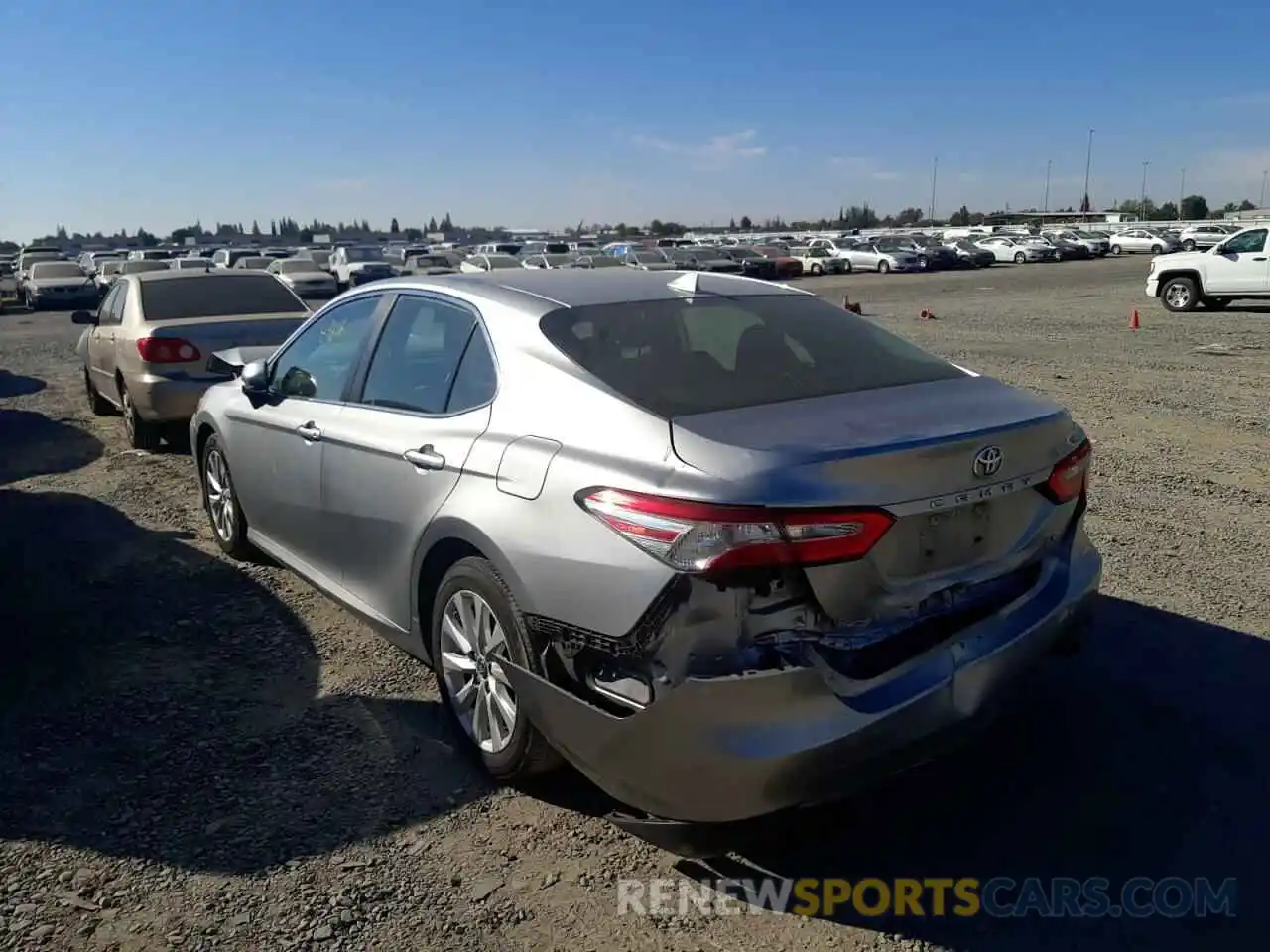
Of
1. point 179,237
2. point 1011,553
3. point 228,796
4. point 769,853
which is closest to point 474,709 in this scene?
point 228,796

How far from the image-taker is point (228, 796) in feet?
12.0

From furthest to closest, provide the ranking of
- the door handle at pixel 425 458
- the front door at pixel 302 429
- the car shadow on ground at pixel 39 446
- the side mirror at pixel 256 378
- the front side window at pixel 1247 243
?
the front side window at pixel 1247 243, the car shadow on ground at pixel 39 446, the side mirror at pixel 256 378, the front door at pixel 302 429, the door handle at pixel 425 458

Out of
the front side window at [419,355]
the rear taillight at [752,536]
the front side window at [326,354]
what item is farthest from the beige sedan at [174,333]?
the rear taillight at [752,536]

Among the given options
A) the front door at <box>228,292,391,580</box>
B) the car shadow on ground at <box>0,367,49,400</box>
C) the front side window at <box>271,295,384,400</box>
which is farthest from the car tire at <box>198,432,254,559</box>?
the car shadow on ground at <box>0,367,49,400</box>

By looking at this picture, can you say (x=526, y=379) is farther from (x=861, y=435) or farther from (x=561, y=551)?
(x=861, y=435)

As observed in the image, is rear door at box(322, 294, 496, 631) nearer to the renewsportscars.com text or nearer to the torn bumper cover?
the torn bumper cover

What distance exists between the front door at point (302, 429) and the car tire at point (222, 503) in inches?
13.1

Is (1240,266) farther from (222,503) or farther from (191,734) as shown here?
(191,734)

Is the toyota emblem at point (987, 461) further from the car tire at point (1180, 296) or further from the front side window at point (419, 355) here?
the car tire at point (1180, 296)

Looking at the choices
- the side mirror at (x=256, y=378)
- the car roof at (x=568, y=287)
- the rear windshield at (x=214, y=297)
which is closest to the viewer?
the car roof at (x=568, y=287)

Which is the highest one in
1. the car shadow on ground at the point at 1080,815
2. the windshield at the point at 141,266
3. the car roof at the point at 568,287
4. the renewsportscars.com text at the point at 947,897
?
the windshield at the point at 141,266

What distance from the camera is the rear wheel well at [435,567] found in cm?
358

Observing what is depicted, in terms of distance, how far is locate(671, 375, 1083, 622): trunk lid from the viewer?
2787 millimetres

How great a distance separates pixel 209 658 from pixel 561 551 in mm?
2527
